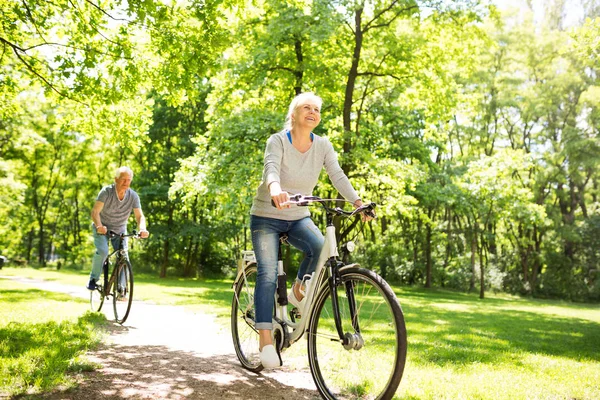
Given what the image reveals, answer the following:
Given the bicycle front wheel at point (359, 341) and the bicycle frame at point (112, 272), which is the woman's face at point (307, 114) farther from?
the bicycle frame at point (112, 272)

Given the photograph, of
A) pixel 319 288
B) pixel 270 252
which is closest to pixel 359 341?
pixel 319 288

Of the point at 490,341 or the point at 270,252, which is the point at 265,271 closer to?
the point at 270,252

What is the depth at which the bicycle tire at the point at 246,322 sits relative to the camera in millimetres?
4914

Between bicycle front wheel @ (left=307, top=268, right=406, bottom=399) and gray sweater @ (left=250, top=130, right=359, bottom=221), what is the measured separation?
2.65 ft

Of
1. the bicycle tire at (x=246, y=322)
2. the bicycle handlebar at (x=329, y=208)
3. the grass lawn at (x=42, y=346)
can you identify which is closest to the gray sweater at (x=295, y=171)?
the bicycle handlebar at (x=329, y=208)

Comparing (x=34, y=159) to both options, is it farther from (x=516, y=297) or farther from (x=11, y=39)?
(x=516, y=297)

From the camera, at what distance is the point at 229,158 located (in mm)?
16984

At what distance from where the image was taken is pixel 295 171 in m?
4.25

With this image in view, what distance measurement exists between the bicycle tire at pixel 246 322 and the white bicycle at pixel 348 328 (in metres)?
0.71

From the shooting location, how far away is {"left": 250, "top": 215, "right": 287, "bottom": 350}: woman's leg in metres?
4.24

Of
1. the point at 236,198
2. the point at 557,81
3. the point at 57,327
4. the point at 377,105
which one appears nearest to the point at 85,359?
the point at 57,327

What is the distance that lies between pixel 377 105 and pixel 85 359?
18.2 meters

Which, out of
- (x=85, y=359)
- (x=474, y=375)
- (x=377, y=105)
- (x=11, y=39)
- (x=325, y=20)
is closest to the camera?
(x=85, y=359)

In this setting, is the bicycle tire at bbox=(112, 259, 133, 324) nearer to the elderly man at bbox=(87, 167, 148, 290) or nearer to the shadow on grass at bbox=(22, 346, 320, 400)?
the elderly man at bbox=(87, 167, 148, 290)
